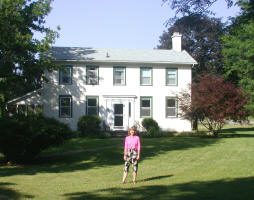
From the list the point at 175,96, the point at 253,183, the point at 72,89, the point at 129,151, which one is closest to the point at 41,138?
the point at 129,151

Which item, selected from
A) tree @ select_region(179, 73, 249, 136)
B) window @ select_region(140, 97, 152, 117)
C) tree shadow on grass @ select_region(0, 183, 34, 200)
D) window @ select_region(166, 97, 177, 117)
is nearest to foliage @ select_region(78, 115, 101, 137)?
window @ select_region(140, 97, 152, 117)

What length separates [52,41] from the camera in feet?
68.1

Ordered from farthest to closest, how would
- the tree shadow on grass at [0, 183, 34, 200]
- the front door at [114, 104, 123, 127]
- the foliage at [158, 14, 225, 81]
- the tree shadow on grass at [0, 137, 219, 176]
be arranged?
the foliage at [158, 14, 225, 81] → the front door at [114, 104, 123, 127] → the tree shadow on grass at [0, 137, 219, 176] → the tree shadow on grass at [0, 183, 34, 200]

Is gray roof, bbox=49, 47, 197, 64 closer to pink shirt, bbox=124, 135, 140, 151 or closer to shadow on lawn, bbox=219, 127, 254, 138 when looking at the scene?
shadow on lawn, bbox=219, 127, 254, 138

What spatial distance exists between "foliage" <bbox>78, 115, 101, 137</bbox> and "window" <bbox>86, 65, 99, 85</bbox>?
2872mm

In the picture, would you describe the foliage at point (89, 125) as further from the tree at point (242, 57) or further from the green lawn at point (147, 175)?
the tree at point (242, 57)

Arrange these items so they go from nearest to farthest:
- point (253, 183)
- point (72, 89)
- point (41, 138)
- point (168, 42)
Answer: point (253, 183) < point (41, 138) < point (72, 89) < point (168, 42)

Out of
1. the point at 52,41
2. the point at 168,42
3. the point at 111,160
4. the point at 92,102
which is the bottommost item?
the point at 111,160

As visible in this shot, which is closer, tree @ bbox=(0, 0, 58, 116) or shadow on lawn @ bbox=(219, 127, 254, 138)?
tree @ bbox=(0, 0, 58, 116)

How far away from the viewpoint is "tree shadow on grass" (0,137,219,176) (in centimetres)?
1320

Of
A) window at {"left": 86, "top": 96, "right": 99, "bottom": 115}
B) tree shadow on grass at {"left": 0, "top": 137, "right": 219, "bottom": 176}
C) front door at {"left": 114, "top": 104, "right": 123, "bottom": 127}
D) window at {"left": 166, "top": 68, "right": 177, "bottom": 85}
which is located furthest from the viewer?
window at {"left": 166, "top": 68, "right": 177, "bottom": 85}

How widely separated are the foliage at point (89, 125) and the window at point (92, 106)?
3.19ft

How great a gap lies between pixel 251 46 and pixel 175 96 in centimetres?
844

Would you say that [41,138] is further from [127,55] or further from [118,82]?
[127,55]
